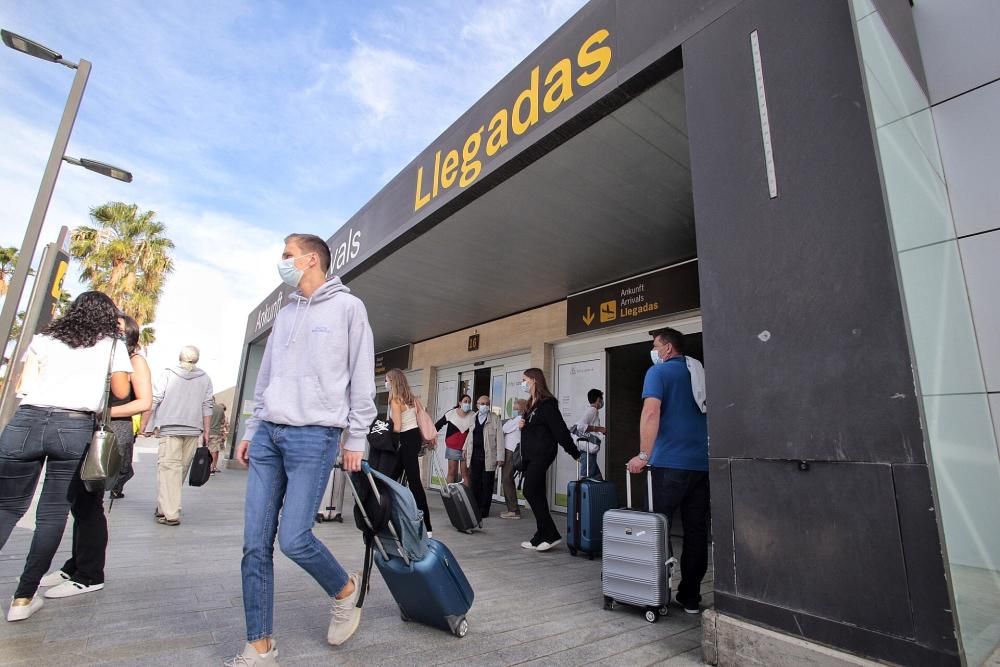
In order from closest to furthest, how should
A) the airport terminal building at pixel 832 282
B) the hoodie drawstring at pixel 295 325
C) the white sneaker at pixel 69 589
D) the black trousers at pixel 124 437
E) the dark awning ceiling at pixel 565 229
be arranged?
the airport terminal building at pixel 832 282 → the hoodie drawstring at pixel 295 325 → the white sneaker at pixel 69 589 → the black trousers at pixel 124 437 → the dark awning ceiling at pixel 565 229

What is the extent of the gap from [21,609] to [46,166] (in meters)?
5.19

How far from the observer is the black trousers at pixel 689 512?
321 cm

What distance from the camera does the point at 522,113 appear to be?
14.2ft

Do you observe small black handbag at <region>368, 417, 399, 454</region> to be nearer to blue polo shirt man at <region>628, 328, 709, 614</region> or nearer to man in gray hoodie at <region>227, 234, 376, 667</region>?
blue polo shirt man at <region>628, 328, 709, 614</region>

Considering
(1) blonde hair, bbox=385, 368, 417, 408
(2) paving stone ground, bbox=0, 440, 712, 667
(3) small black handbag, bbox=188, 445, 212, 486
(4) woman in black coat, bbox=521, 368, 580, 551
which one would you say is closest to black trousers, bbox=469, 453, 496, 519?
(4) woman in black coat, bbox=521, 368, 580, 551

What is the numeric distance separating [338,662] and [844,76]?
10.9 ft

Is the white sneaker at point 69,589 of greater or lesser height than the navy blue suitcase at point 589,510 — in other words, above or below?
below

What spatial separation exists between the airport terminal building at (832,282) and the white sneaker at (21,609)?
3.16 meters

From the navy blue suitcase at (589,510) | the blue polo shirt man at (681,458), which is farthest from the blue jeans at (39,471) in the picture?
the navy blue suitcase at (589,510)

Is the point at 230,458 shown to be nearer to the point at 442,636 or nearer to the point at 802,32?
the point at 442,636

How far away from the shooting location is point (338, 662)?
7.34ft

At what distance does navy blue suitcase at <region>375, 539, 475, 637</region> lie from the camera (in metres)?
2.45

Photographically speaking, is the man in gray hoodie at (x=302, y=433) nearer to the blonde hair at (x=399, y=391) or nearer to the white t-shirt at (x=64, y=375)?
the white t-shirt at (x=64, y=375)

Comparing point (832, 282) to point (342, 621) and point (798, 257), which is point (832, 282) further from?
point (342, 621)
